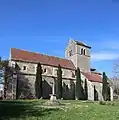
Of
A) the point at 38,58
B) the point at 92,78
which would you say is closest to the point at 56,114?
the point at 38,58

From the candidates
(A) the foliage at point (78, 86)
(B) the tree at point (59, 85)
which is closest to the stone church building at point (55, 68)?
(A) the foliage at point (78, 86)

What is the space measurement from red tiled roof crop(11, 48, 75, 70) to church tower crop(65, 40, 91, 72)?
7.00 ft

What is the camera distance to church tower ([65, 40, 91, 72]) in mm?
71000

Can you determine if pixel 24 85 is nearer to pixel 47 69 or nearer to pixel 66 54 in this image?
pixel 47 69

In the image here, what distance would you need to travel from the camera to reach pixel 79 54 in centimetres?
7175

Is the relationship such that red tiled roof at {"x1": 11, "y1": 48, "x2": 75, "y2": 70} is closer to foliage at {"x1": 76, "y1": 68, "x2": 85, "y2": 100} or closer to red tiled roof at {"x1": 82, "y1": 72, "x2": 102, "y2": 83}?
red tiled roof at {"x1": 82, "y1": 72, "x2": 102, "y2": 83}

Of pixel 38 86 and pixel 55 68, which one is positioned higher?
pixel 55 68

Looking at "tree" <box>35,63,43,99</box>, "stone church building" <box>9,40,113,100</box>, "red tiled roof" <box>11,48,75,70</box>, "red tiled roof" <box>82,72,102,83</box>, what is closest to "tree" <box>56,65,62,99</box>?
"stone church building" <box>9,40,113,100</box>

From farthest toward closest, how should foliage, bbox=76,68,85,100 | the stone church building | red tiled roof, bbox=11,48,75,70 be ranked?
foliage, bbox=76,68,85,100 → red tiled roof, bbox=11,48,75,70 → the stone church building

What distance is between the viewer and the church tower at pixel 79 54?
233ft

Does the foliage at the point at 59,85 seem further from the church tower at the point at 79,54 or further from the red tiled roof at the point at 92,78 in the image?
the church tower at the point at 79,54

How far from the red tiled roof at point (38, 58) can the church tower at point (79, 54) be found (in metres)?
2.13

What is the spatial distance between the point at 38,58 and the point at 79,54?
14861mm

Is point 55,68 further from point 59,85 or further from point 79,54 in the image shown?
point 79,54
